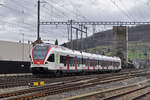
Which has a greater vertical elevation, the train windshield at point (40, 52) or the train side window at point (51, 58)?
the train windshield at point (40, 52)

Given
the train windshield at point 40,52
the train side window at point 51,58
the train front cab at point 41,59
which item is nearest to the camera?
the train front cab at point 41,59

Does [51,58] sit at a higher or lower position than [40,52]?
lower

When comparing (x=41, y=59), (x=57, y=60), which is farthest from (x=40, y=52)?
(x=57, y=60)

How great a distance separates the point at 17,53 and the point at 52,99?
25550 millimetres

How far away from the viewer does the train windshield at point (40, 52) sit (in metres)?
23.1

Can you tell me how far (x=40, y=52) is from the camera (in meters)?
23.4

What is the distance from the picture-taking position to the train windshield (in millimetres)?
23141

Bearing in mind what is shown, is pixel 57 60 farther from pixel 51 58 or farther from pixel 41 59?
pixel 41 59

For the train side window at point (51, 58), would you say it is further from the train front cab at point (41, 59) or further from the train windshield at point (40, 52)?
the train windshield at point (40, 52)

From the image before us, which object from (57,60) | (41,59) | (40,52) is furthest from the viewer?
(57,60)

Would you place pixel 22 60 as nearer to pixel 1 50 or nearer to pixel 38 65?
pixel 1 50

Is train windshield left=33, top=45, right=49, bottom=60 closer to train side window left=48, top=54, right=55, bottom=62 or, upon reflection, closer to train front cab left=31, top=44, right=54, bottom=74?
train front cab left=31, top=44, right=54, bottom=74

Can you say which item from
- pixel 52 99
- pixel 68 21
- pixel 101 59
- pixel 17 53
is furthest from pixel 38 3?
pixel 52 99

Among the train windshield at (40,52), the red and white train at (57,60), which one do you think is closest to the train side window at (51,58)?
the red and white train at (57,60)
